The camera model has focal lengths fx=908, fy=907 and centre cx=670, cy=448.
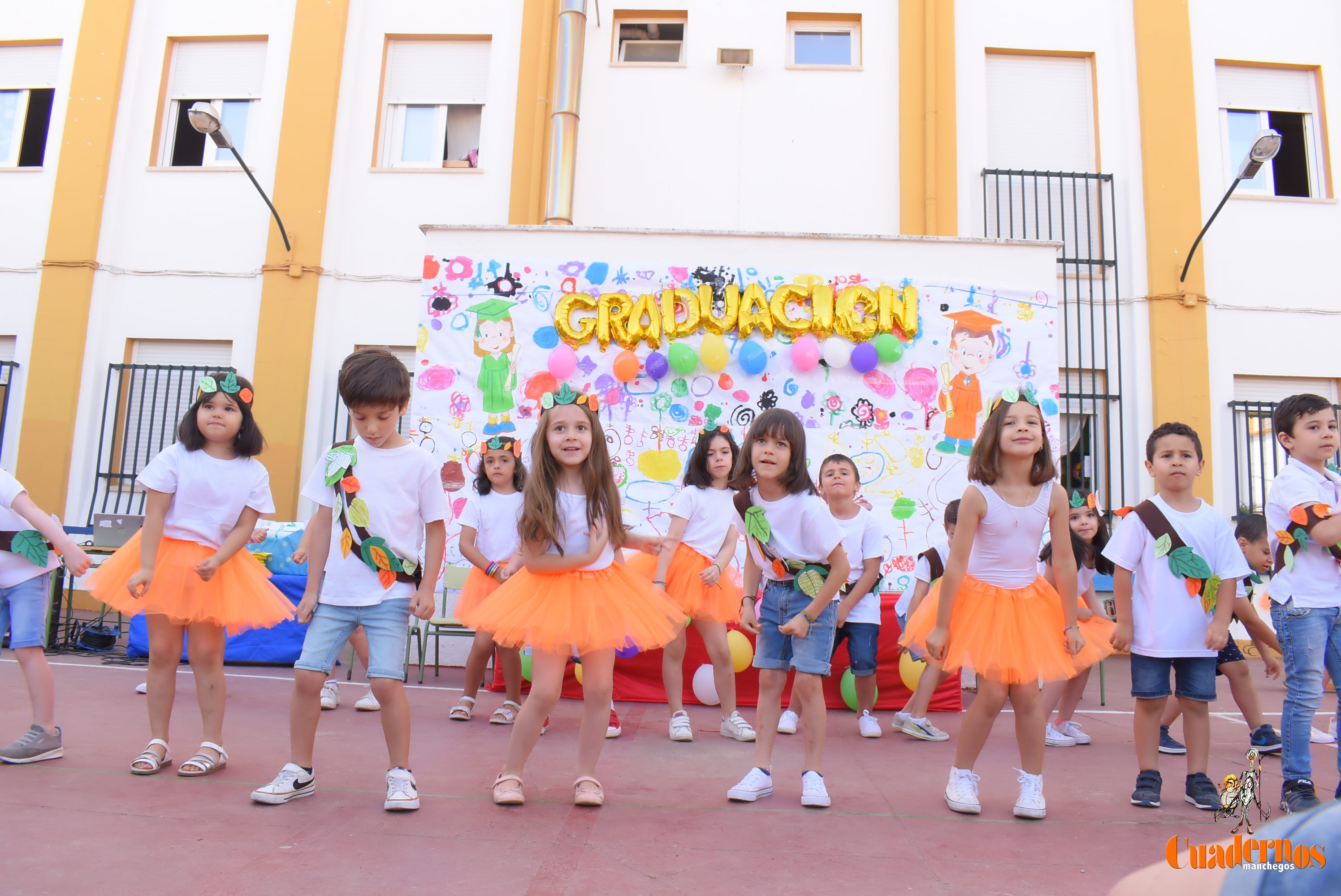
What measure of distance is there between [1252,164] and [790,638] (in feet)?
28.6

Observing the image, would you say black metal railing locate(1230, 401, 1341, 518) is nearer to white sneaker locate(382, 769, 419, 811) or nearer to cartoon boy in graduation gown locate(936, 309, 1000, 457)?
cartoon boy in graduation gown locate(936, 309, 1000, 457)

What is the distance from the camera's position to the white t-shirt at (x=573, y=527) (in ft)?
12.2

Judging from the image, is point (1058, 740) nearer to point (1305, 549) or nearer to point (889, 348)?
point (1305, 549)

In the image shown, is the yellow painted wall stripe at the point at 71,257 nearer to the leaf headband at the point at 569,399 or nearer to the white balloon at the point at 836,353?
the white balloon at the point at 836,353

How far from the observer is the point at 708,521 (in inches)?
224

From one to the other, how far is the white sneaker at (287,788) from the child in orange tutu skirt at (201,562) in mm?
580

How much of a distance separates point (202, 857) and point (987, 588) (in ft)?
10.00

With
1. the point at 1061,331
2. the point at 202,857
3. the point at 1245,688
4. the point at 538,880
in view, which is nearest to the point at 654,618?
the point at 538,880

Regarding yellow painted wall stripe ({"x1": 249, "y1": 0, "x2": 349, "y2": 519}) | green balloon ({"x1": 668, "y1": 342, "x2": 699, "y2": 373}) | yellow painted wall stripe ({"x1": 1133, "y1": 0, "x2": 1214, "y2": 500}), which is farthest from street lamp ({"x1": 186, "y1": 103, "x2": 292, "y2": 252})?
green balloon ({"x1": 668, "y1": 342, "x2": 699, "y2": 373})

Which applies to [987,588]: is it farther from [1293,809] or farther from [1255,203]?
[1255,203]

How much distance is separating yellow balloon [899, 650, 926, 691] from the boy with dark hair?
2509mm

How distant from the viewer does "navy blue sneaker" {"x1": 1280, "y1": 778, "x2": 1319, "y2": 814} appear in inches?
144

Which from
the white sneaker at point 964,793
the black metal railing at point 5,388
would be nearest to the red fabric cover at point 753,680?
the white sneaker at point 964,793

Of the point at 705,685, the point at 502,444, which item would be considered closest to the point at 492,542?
the point at 502,444
